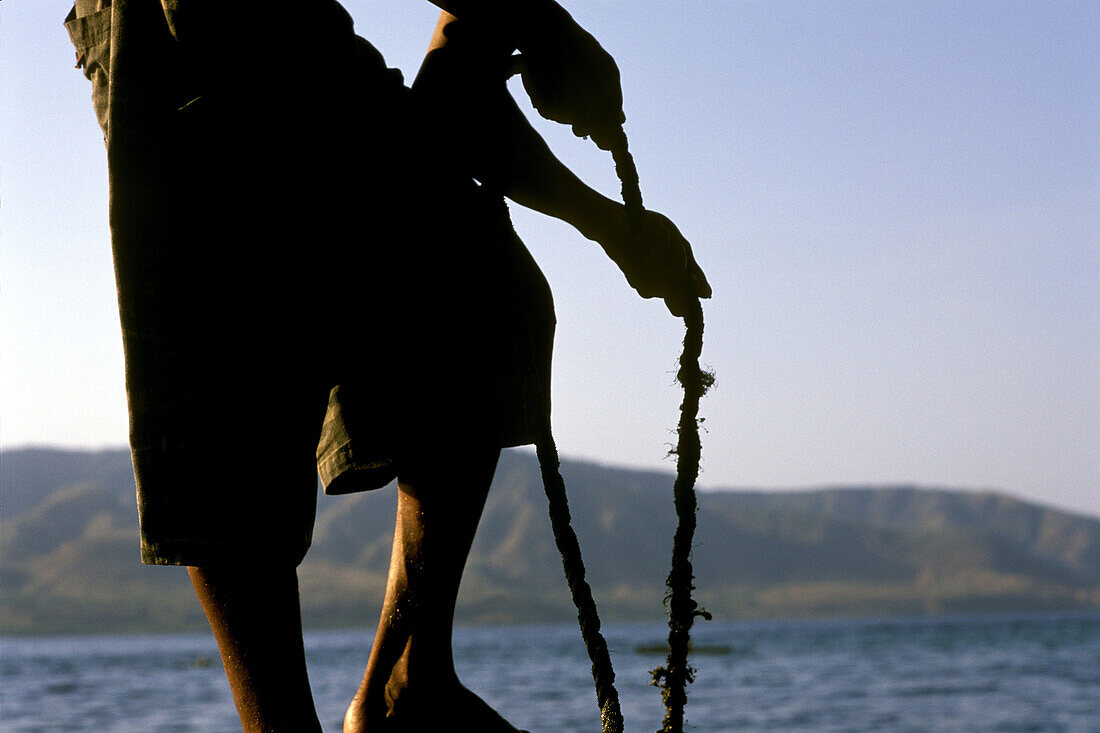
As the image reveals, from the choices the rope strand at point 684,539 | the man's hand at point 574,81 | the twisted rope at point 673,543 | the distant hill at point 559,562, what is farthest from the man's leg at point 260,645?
the distant hill at point 559,562

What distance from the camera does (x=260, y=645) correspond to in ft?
5.00

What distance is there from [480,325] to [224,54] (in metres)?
0.52

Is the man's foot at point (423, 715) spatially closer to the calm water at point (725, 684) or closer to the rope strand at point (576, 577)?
the rope strand at point (576, 577)

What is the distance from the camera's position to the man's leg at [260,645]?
1.52 metres

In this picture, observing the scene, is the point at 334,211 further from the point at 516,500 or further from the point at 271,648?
the point at 516,500

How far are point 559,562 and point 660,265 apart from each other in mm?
147557

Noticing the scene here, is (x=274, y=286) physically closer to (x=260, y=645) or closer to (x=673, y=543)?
(x=260, y=645)

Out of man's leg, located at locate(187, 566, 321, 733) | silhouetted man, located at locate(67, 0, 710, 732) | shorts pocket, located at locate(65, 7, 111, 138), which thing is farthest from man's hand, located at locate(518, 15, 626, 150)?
man's leg, located at locate(187, 566, 321, 733)

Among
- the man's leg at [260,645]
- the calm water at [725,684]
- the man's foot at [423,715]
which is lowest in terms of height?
the calm water at [725,684]

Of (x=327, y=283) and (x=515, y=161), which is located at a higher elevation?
(x=515, y=161)

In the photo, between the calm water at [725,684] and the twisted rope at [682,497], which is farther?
the calm water at [725,684]

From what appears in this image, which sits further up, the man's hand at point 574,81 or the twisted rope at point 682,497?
the man's hand at point 574,81

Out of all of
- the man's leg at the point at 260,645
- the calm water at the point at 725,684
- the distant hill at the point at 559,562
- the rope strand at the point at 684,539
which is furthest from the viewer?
the distant hill at the point at 559,562

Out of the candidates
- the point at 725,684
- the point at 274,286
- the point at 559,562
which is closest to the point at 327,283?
the point at 274,286
